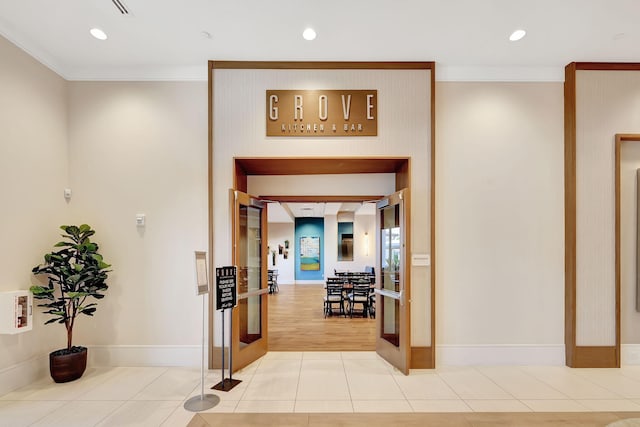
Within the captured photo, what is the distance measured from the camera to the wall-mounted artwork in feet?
47.8

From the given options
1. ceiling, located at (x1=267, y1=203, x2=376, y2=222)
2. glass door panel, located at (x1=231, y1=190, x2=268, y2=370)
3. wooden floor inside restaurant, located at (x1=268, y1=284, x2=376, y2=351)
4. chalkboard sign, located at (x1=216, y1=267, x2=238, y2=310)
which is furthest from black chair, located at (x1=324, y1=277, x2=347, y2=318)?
chalkboard sign, located at (x1=216, y1=267, x2=238, y2=310)

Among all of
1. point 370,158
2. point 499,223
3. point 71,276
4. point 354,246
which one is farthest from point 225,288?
point 354,246

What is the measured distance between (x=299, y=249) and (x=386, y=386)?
440 inches

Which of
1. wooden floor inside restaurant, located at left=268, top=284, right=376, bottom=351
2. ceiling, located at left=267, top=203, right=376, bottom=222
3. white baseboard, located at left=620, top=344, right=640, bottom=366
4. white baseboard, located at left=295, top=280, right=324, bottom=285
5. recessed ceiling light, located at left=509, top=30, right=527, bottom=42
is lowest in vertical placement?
white baseboard, located at left=295, top=280, right=324, bottom=285

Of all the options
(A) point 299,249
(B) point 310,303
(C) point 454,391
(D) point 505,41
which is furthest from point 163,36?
(A) point 299,249

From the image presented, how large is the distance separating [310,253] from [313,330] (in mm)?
8565

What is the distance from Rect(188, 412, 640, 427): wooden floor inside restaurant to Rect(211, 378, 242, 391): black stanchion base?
1.61ft

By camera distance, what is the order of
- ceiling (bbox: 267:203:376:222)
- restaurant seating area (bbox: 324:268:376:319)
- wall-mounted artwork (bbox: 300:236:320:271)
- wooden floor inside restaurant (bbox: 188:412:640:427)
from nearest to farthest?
wooden floor inside restaurant (bbox: 188:412:640:427), restaurant seating area (bbox: 324:268:376:319), ceiling (bbox: 267:203:376:222), wall-mounted artwork (bbox: 300:236:320:271)

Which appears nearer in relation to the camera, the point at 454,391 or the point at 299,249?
the point at 454,391

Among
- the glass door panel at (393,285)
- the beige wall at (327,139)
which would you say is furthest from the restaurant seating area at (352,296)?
the beige wall at (327,139)

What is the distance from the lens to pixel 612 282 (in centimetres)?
411

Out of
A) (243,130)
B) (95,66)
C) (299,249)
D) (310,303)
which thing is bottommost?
(310,303)

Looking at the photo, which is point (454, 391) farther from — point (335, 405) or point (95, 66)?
point (95, 66)

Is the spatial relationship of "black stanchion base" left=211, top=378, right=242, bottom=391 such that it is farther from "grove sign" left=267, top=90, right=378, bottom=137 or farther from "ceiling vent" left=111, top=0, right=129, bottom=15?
"ceiling vent" left=111, top=0, right=129, bottom=15
